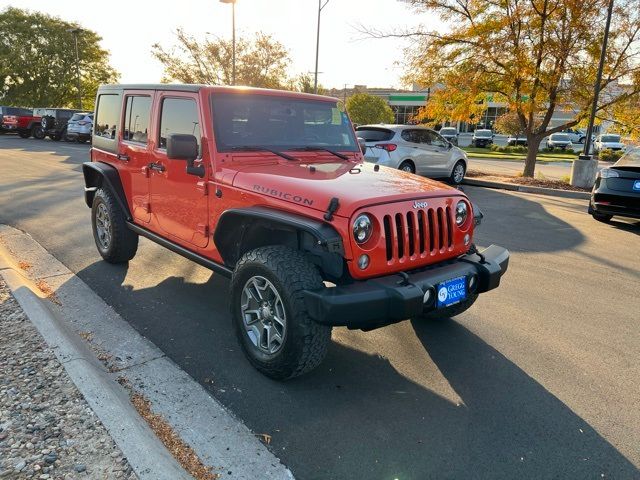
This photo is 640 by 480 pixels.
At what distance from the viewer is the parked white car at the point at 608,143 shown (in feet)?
105

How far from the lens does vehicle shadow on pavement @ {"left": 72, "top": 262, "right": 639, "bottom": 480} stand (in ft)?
8.29

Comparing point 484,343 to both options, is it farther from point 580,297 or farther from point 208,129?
point 208,129

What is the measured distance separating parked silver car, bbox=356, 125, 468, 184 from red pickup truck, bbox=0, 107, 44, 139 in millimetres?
24786

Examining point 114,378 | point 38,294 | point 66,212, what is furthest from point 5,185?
point 114,378

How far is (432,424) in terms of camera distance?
9.34 ft

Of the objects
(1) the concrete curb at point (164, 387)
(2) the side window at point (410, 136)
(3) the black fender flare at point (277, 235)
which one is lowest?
(1) the concrete curb at point (164, 387)

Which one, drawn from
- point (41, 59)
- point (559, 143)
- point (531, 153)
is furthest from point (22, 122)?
point (559, 143)

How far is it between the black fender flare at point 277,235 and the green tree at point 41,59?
48348mm

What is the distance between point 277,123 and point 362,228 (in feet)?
5.37

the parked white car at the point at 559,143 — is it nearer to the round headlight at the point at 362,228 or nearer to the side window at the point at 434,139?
the side window at the point at 434,139

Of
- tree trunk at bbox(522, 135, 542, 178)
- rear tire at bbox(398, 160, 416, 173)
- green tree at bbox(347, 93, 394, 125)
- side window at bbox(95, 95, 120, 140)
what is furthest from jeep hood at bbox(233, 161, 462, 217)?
green tree at bbox(347, 93, 394, 125)

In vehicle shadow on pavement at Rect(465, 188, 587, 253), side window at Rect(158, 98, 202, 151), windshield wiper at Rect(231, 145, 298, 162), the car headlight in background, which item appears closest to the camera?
windshield wiper at Rect(231, 145, 298, 162)

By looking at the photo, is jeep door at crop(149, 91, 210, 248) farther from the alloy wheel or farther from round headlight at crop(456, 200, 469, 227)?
round headlight at crop(456, 200, 469, 227)

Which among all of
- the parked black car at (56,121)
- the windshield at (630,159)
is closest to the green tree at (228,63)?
the parked black car at (56,121)
